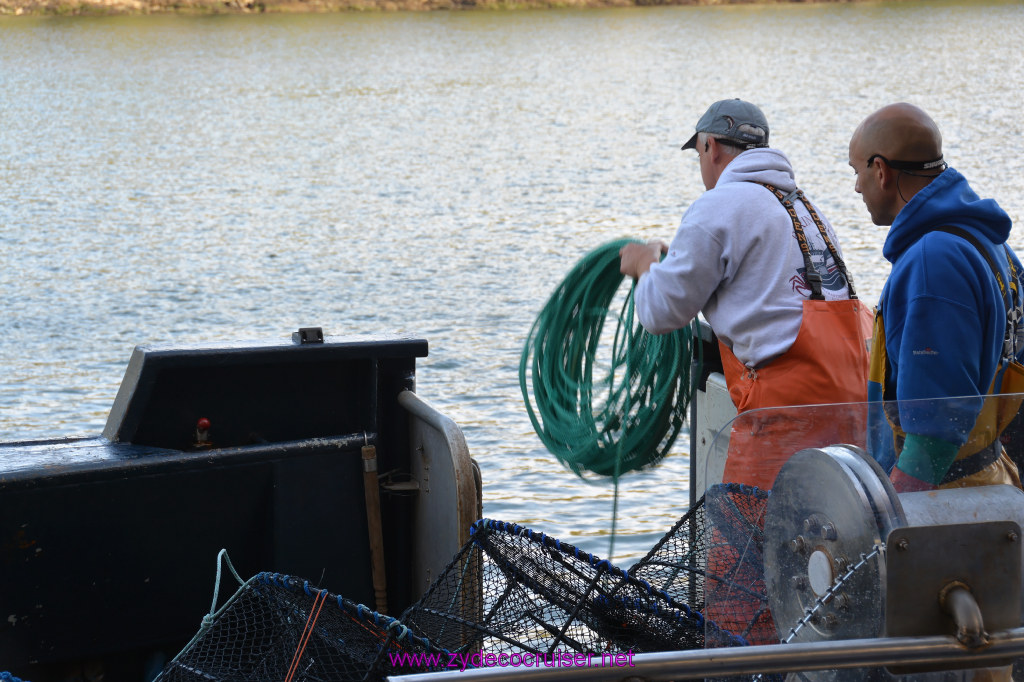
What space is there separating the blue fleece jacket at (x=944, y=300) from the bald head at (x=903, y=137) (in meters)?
0.08

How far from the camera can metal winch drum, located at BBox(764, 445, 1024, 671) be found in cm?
167

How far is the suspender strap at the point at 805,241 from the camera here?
2.88 m

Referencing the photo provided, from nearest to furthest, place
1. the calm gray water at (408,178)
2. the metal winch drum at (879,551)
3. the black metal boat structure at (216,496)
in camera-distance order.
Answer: the metal winch drum at (879,551)
the black metal boat structure at (216,496)
the calm gray water at (408,178)

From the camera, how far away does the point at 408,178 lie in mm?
19078

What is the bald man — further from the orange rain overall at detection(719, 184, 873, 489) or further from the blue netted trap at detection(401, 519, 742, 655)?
the blue netted trap at detection(401, 519, 742, 655)

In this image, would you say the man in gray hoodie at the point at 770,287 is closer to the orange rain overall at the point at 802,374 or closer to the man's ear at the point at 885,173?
the orange rain overall at the point at 802,374

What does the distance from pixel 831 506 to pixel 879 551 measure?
12 centimetres

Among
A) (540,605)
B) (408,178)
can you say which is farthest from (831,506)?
(408,178)

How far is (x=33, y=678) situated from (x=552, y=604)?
1.60 m

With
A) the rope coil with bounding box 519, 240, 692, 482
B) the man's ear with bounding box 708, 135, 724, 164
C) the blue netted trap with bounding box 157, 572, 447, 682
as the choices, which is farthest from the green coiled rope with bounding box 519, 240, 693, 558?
the blue netted trap with bounding box 157, 572, 447, 682

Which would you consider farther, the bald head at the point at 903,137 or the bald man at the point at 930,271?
the bald head at the point at 903,137

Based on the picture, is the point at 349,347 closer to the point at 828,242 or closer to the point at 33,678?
the point at 33,678

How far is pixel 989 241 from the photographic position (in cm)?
243

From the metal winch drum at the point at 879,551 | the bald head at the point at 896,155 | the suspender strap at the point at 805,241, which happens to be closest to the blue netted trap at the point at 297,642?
the metal winch drum at the point at 879,551
